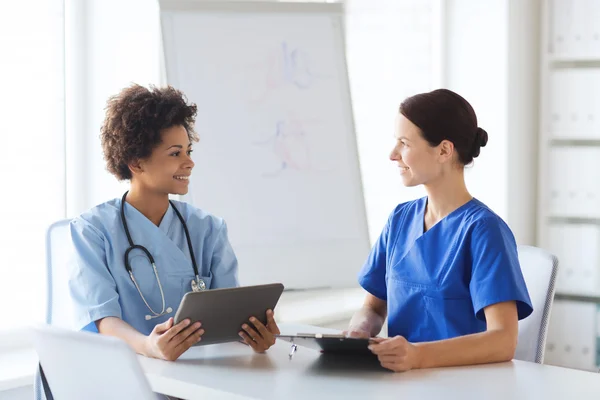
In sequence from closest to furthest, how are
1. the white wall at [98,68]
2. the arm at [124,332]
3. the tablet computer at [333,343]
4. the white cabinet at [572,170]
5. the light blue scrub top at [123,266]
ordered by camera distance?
the tablet computer at [333,343] → the arm at [124,332] → the light blue scrub top at [123,266] → the white wall at [98,68] → the white cabinet at [572,170]

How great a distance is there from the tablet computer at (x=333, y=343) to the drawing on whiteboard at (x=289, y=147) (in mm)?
1056

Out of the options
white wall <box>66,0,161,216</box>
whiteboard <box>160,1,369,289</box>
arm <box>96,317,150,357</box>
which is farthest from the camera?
white wall <box>66,0,161,216</box>

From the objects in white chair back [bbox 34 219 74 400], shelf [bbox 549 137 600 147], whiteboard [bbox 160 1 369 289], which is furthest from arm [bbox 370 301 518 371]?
shelf [bbox 549 137 600 147]

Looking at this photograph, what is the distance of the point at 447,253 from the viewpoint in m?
1.77

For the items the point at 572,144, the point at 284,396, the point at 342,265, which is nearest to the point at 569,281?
the point at 572,144

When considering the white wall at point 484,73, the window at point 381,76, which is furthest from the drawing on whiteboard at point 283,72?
the white wall at point 484,73

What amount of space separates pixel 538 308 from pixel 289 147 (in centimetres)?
105

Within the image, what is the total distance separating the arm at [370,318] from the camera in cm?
193

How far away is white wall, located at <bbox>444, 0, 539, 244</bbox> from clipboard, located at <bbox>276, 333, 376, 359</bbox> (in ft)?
7.89

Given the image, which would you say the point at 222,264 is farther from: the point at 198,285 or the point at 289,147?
the point at 289,147

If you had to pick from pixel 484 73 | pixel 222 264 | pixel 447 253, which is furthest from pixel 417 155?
pixel 484 73

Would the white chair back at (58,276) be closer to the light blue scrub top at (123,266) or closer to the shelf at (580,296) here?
the light blue scrub top at (123,266)

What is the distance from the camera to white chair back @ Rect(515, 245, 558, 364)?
186 centimetres

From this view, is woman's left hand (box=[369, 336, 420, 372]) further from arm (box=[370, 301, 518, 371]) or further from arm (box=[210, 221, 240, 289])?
arm (box=[210, 221, 240, 289])
